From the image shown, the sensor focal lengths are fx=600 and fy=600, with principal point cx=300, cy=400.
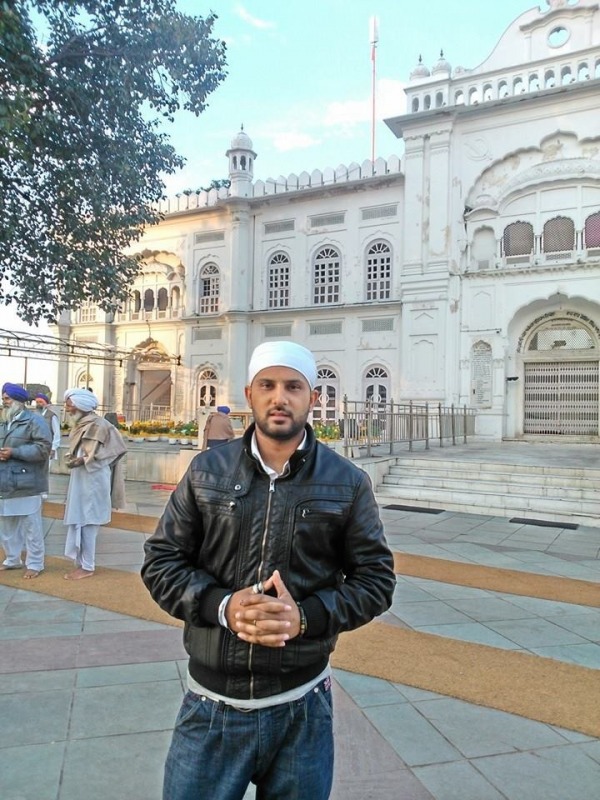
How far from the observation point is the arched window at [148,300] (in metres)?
27.7

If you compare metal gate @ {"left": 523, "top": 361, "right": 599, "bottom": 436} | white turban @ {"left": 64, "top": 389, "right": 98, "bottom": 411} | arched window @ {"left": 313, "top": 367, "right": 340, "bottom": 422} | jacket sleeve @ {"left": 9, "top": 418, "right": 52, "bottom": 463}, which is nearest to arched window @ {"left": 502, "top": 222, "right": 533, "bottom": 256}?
metal gate @ {"left": 523, "top": 361, "right": 599, "bottom": 436}

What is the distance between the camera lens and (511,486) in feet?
34.2

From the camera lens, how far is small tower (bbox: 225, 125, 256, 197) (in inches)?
967

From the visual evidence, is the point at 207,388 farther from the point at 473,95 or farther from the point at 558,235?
the point at 473,95

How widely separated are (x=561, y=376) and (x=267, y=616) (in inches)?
788

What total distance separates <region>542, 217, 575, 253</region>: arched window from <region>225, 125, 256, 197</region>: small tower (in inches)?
462

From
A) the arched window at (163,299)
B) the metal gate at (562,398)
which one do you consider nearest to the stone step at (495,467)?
the metal gate at (562,398)

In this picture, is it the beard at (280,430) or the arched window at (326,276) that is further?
the arched window at (326,276)

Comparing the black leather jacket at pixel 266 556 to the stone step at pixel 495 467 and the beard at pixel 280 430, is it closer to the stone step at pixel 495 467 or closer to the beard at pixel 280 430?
the beard at pixel 280 430

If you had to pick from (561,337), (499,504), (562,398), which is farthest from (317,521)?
(561,337)

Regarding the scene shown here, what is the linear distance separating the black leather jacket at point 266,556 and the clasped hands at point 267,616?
103 mm

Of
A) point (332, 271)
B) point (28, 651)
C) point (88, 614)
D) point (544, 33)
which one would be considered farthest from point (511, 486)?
point (544, 33)

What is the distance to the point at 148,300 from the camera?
1096 inches

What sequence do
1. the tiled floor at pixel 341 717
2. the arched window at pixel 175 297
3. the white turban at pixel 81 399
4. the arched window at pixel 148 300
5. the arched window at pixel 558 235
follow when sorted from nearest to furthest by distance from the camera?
the tiled floor at pixel 341 717 < the white turban at pixel 81 399 < the arched window at pixel 558 235 < the arched window at pixel 175 297 < the arched window at pixel 148 300
